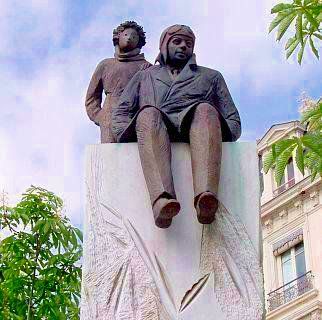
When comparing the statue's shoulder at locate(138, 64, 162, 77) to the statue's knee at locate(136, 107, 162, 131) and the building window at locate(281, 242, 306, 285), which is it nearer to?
the statue's knee at locate(136, 107, 162, 131)

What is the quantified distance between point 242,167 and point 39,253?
16.8 feet

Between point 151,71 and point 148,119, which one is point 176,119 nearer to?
point 148,119

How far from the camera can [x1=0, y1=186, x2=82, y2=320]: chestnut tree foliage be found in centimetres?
945

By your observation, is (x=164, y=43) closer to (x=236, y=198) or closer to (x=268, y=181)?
(x=236, y=198)

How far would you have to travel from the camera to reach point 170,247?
15.7ft

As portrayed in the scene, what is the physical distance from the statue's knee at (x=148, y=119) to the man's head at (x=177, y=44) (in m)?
0.56

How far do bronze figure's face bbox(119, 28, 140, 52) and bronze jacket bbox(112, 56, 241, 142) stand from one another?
471mm

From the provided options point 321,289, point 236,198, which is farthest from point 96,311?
point 321,289

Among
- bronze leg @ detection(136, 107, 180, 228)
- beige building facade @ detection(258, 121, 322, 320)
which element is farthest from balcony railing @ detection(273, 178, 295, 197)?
bronze leg @ detection(136, 107, 180, 228)

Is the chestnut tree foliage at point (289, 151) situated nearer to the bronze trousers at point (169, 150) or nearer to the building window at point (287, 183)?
the bronze trousers at point (169, 150)

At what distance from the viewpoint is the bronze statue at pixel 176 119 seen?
4.71 meters

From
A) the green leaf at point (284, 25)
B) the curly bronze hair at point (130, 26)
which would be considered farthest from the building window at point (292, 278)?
the curly bronze hair at point (130, 26)

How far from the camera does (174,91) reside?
5215 mm

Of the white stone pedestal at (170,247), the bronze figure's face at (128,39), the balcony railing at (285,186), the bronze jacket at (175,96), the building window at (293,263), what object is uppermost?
the balcony railing at (285,186)
